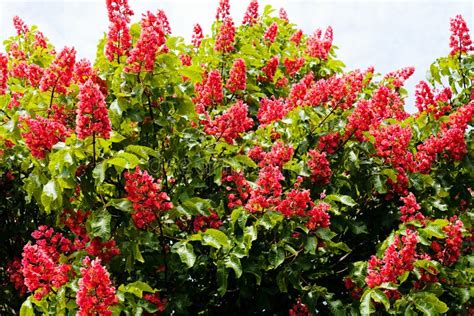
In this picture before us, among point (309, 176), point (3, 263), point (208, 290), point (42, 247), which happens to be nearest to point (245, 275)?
point (208, 290)

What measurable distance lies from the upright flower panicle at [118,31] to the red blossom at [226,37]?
165cm

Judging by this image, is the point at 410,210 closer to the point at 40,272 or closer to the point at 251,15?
the point at 40,272

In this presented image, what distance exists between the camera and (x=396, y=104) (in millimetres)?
6559

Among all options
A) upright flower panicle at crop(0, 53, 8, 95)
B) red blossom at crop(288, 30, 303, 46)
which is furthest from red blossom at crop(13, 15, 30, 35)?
red blossom at crop(288, 30, 303, 46)

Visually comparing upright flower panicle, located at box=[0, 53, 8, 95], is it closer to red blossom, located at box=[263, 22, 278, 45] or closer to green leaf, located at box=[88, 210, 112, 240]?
green leaf, located at box=[88, 210, 112, 240]

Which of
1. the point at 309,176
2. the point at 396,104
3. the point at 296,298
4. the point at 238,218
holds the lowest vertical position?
the point at 296,298

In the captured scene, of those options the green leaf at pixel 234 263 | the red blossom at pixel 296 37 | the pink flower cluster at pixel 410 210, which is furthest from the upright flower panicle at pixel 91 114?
the red blossom at pixel 296 37

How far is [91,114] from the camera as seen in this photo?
3.85 meters

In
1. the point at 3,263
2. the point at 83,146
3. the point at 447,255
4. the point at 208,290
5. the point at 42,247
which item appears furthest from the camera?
the point at 3,263

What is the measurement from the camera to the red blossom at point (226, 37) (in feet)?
20.9

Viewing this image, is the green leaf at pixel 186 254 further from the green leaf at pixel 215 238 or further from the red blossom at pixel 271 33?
the red blossom at pixel 271 33

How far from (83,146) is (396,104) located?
156 inches

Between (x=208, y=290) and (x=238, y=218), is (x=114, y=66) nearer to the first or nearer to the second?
(x=238, y=218)

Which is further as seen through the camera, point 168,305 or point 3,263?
point 3,263
